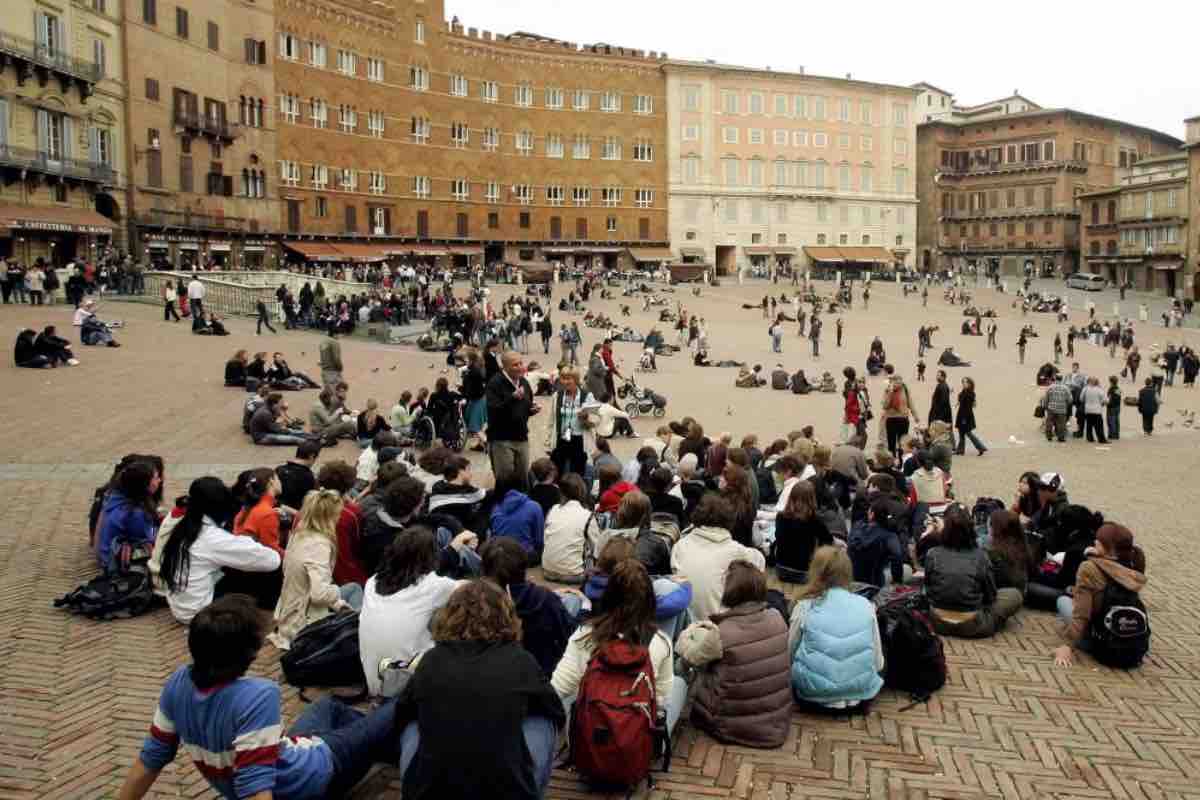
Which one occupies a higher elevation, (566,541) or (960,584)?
(566,541)

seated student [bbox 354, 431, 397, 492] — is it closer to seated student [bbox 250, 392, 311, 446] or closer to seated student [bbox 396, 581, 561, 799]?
seated student [bbox 250, 392, 311, 446]

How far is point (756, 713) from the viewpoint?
5715 millimetres

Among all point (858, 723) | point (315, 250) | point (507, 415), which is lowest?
point (858, 723)

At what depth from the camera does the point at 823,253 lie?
8125 centimetres

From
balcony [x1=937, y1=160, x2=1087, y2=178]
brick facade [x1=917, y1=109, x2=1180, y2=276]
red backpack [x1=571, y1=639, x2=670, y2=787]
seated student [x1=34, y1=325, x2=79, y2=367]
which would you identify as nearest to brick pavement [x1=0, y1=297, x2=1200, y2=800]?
red backpack [x1=571, y1=639, x2=670, y2=787]

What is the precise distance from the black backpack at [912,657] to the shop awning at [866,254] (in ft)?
254

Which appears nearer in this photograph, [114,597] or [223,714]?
[223,714]

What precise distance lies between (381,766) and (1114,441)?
63.7 ft

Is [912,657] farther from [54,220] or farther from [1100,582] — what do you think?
[54,220]

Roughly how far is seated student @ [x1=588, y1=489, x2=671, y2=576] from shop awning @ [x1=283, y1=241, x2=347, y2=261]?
5133 cm

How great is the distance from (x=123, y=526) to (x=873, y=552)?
583 centimetres

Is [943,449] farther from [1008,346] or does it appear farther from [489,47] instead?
[489,47]

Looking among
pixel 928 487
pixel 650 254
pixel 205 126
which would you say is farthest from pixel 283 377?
pixel 650 254

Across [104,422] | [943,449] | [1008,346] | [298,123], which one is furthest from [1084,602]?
[298,123]
